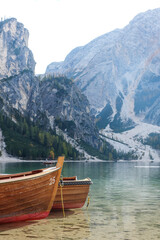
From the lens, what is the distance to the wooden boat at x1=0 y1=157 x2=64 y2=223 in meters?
Answer: 23.2

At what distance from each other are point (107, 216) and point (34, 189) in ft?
28.7

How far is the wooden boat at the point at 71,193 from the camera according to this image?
1158 inches

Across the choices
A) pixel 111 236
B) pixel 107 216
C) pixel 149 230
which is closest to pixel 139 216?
pixel 107 216

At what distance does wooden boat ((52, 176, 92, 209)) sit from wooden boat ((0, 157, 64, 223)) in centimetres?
243

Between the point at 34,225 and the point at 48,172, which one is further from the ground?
the point at 48,172

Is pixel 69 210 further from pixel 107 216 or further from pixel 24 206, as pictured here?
pixel 24 206

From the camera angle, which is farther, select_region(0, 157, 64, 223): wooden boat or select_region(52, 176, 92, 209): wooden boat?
select_region(52, 176, 92, 209): wooden boat

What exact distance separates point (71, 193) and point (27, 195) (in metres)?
6.91

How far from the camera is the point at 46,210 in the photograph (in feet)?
87.1

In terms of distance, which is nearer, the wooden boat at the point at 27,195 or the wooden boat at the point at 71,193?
the wooden boat at the point at 27,195

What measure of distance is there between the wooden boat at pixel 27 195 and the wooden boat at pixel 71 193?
2.43 m

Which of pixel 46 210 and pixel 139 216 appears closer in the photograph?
pixel 46 210

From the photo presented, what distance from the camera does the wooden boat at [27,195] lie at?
2325 centimetres

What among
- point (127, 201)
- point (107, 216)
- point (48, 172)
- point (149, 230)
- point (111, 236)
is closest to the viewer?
point (111, 236)
